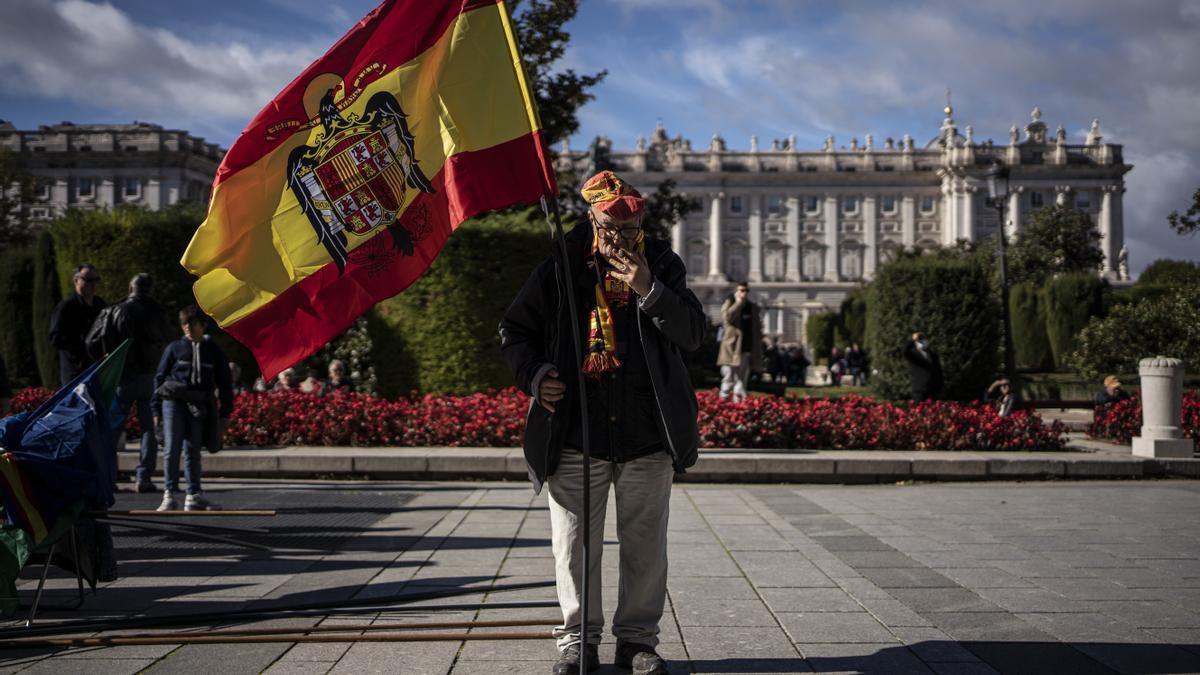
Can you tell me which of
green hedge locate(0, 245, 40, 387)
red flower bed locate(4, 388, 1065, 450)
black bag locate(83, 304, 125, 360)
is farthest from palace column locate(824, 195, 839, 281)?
black bag locate(83, 304, 125, 360)

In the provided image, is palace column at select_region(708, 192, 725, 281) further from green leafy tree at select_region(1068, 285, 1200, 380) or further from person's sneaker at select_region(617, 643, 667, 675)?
person's sneaker at select_region(617, 643, 667, 675)

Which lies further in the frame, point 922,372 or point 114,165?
point 114,165

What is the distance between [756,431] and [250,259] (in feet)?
27.2

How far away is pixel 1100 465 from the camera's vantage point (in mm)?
10992

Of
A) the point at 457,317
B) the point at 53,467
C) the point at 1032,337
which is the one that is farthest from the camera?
the point at 1032,337

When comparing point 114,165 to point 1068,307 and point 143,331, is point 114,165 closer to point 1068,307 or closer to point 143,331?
point 1068,307

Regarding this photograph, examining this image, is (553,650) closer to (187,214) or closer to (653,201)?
(187,214)

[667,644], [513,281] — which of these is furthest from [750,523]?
[513,281]

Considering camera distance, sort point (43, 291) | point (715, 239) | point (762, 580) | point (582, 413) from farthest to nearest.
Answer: point (715, 239), point (43, 291), point (762, 580), point (582, 413)

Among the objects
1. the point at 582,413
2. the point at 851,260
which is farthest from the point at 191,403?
the point at 851,260

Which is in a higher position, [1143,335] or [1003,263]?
[1003,263]

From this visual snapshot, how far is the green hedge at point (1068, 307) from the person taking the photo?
33.4 m

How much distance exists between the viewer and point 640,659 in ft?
12.3

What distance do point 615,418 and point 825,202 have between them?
10015 centimetres
